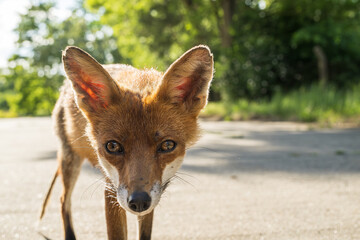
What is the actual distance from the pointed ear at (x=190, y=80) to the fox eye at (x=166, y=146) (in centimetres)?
38

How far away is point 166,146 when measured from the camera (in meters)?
2.42

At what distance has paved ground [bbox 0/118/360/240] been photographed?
3416mm

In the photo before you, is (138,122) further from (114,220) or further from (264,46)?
(264,46)

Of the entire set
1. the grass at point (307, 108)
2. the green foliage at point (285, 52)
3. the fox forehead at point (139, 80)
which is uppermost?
the fox forehead at point (139, 80)

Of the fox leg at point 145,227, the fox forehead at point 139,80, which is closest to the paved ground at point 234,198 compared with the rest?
the fox leg at point 145,227

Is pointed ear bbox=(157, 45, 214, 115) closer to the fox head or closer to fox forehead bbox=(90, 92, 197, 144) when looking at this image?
the fox head

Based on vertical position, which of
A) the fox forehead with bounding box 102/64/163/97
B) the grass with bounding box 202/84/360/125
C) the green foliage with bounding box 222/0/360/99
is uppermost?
the fox forehead with bounding box 102/64/163/97

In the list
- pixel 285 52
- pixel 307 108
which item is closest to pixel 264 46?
pixel 285 52

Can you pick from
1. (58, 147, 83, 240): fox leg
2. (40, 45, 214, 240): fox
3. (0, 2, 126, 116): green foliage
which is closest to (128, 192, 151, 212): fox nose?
(40, 45, 214, 240): fox

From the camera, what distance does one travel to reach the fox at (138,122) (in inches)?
87.7

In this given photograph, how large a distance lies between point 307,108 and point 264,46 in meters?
6.49

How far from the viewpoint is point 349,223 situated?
11.4ft

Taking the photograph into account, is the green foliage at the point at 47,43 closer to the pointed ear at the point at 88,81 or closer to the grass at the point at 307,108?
the grass at the point at 307,108

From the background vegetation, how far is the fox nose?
11.7m
